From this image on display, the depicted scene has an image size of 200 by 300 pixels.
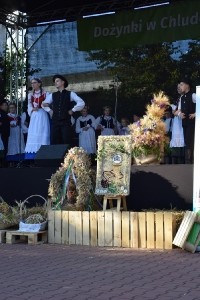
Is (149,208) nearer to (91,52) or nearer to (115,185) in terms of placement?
(115,185)

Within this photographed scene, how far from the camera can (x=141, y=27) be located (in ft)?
40.1

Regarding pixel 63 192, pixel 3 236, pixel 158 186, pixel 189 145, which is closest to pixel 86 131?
pixel 189 145

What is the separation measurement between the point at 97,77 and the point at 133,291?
924cm

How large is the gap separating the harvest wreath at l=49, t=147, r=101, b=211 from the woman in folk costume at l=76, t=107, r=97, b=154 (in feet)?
15.2

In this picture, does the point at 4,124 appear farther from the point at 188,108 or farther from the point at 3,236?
the point at 3,236

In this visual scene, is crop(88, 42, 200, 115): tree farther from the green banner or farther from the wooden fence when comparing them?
the wooden fence

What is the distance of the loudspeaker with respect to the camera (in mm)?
8164

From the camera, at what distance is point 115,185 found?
720cm

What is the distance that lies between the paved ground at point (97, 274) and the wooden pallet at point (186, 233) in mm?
90

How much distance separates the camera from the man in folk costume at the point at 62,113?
31.4 ft

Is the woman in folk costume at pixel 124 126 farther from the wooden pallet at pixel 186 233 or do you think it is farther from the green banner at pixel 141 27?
the wooden pallet at pixel 186 233

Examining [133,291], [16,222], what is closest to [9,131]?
[16,222]

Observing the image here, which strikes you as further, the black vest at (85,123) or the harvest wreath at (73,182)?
the black vest at (85,123)

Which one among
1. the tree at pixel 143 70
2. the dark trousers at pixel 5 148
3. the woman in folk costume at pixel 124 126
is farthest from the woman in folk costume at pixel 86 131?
the dark trousers at pixel 5 148
